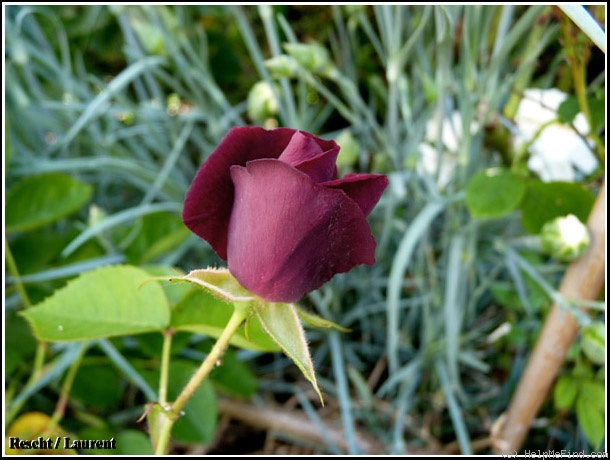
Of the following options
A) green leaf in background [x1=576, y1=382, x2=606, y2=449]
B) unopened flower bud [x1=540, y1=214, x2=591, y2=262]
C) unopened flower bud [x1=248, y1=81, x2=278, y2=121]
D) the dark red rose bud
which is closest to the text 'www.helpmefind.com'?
green leaf in background [x1=576, y1=382, x2=606, y2=449]

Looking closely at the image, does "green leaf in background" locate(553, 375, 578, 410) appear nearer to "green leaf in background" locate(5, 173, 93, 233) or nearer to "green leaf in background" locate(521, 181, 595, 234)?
"green leaf in background" locate(521, 181, 595, 234)

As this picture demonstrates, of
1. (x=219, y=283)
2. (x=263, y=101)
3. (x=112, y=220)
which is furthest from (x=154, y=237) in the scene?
(x=219, y=283)

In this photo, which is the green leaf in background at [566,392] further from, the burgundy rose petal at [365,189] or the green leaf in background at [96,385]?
the green leaf in background at [96,385]

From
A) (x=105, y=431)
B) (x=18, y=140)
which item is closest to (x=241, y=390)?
(x=105, y=431)

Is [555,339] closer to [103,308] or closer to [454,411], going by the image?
[454,411]

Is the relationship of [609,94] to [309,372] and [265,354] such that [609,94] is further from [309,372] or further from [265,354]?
[265,354]
